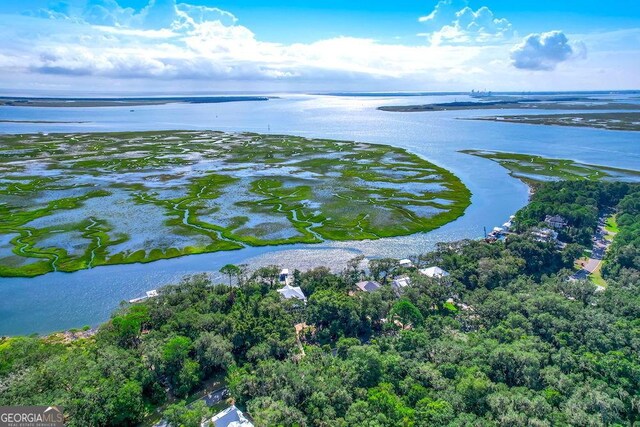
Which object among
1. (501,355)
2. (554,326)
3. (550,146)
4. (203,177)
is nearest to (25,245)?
(203,177)

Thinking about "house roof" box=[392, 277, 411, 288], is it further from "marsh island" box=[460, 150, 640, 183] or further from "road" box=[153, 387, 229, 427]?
"marsh island" box=[460, 150, 640, 183]

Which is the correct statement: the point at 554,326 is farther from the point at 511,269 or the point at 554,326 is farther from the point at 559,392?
the point at 511,269

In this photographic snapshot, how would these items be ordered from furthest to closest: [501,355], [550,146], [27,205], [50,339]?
[550,146]
[27,205]
[50,339]
[501,355]

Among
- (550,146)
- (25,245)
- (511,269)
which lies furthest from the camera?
(550,146)

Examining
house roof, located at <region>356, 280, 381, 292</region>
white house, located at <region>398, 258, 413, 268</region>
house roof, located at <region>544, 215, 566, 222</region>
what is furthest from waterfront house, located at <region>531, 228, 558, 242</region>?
house roof, located at <region>356, 280, 381, 292</region>

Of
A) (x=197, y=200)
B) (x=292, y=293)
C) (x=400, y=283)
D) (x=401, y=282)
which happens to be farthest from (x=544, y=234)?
(x=197, y=200)

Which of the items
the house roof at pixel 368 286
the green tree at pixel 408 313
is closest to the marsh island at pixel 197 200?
the house roof at pixel 368 286

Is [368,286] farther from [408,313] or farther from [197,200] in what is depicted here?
[197,200]
